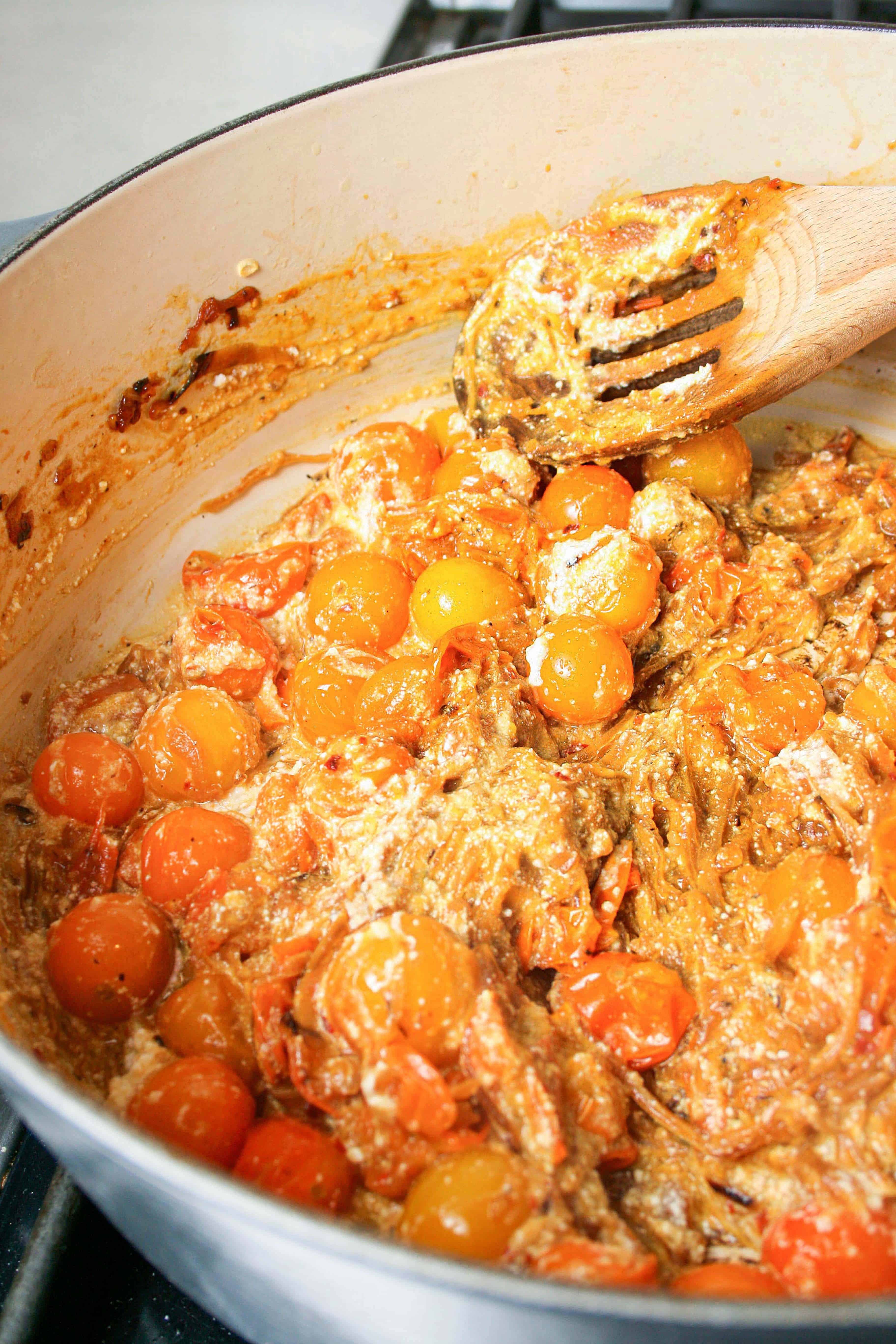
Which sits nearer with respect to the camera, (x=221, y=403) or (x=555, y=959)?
(x=555, y=959)

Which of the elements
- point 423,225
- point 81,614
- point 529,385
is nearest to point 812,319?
point 529,385

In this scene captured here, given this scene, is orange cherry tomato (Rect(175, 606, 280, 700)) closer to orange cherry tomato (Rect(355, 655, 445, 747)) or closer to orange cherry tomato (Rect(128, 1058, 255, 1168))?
orange cherry tomato (Rect(355, 655, 445, 747))

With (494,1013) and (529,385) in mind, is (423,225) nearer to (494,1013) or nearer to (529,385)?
(529,385)

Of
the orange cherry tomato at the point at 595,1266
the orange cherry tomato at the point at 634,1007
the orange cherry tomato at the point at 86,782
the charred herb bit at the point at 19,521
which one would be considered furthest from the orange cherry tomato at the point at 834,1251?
the charred herb bit at the point at 19,521

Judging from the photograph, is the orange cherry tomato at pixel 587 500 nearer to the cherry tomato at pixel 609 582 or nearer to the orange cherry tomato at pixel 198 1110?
the cherry tomato at pixel 609 582

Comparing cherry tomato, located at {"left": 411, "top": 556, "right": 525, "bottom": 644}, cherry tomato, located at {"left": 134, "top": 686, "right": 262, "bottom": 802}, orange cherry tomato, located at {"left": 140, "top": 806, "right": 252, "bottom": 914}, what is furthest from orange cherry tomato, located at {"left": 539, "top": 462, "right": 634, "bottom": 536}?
→ orange cherry tomato, located at {"left": 140, "top": 806, "right": 252, "bottom": 914}
